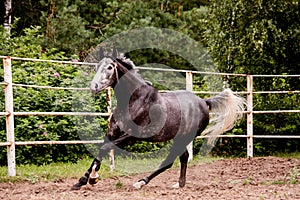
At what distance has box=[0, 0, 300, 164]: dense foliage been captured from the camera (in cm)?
889

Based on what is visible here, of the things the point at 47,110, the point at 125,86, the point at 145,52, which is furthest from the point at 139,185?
the point at 145,52

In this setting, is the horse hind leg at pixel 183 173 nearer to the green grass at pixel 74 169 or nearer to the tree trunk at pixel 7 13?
the green grass at pixel 74 169

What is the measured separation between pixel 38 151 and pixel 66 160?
53 centimetres

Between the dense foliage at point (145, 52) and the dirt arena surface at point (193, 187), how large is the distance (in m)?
1.86

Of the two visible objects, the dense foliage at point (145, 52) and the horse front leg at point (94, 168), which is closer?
the horse front leg at point (94, 168)

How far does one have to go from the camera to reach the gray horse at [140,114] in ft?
19.9

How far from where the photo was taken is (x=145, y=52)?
1855 centimetres

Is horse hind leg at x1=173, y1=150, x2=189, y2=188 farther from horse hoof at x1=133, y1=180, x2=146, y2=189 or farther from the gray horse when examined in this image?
horse hoof at x1=133, y1=180, x2=146, y2=189

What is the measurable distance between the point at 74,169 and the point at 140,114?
2.22 meters

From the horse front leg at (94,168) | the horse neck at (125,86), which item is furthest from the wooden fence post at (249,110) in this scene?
the horse front leg at (94,168)

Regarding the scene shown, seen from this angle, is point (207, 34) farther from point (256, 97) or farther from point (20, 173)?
point (20, 173)

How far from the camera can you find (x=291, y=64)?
13.8m

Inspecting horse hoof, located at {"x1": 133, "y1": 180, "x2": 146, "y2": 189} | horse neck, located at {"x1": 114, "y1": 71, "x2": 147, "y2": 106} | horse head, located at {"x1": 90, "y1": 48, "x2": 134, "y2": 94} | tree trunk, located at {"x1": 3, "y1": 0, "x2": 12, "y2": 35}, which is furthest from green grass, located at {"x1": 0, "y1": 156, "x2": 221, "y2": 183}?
tree trunk, located at {"x1": 3, "y1": 0, "x2": 12, "y2": 35}

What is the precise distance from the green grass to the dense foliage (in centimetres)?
46
